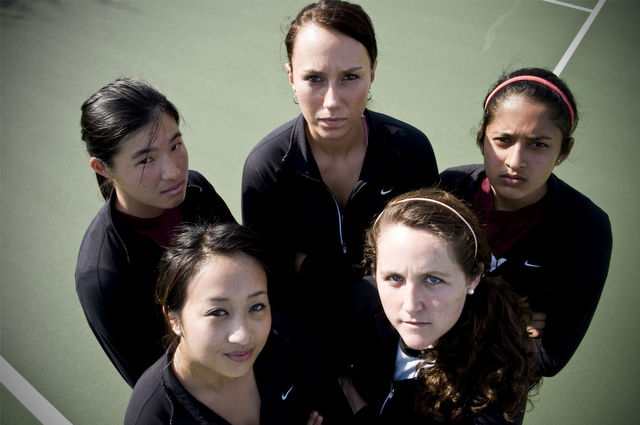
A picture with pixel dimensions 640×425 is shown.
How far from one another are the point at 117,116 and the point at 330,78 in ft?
2.96

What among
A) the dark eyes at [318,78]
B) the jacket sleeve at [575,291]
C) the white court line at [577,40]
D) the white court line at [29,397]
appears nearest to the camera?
the jacket sleeve at [575,291]

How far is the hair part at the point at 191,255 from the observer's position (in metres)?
1.79

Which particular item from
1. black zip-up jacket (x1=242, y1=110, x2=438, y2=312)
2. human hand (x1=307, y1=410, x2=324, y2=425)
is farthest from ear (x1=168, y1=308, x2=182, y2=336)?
human hand (x1=307, y1=410, x2=324, y2=425)

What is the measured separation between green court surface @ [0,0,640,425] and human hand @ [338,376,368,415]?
1356mm

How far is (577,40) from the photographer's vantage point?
5910mm

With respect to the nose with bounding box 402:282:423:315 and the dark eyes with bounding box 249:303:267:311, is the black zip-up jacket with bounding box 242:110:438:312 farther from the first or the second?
the nose with bounding box 402:282:423:315

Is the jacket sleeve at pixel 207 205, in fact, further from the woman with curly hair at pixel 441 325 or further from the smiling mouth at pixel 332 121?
the woman with curly hair at pixel 441 325

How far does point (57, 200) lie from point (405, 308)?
139 inches

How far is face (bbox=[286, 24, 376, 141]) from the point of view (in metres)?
2.06

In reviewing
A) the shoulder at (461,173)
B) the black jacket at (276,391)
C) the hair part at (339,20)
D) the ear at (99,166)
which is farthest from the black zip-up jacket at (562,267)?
the ear at (99,166)

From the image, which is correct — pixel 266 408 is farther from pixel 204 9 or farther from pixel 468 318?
pixel 204 9

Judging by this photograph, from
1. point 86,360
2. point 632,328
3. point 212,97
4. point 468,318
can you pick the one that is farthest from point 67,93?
point 632,328

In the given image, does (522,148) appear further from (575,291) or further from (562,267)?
(575,291)

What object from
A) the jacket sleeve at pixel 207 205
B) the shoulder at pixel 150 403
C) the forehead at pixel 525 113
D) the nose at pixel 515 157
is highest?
the forehead at pixel 525 113
